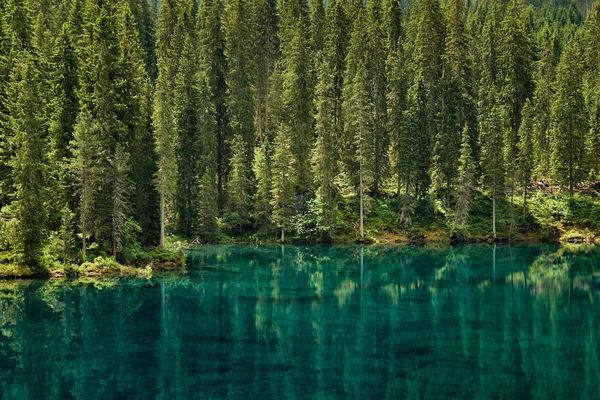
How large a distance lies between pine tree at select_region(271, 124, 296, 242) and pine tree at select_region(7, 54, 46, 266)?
29743 millimetres

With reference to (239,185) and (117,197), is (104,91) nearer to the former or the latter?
(117,197)

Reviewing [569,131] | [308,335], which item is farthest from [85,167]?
[569,131]

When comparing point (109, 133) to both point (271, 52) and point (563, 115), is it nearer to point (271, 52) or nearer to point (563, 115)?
point (271, 52)

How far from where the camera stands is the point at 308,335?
2462cm

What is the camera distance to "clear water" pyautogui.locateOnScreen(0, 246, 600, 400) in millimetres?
17875

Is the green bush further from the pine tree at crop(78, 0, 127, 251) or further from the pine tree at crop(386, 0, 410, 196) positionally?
the pine tree at crop(386, 0, 410, 196)

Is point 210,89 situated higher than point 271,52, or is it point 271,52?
point 271,52

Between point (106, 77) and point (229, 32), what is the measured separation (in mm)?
34370

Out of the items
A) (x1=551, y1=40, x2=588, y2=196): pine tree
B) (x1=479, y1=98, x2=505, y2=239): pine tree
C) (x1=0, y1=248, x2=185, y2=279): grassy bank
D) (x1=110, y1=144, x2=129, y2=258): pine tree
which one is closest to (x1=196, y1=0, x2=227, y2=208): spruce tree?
(x1=0, y1=248, x2=185, y2=279): grassy bank

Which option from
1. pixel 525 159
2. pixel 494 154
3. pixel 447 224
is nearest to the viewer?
pixel 447 224

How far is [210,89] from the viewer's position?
71.8 meters

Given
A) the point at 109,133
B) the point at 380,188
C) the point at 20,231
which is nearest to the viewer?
the point at 20,231

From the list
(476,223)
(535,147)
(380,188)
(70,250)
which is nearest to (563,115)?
(535,147)

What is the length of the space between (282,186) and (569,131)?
35.1 meters
